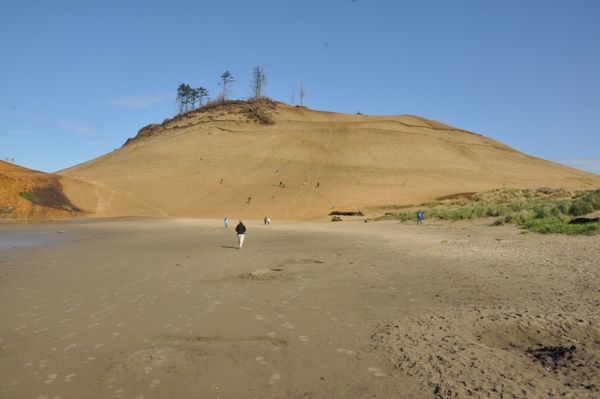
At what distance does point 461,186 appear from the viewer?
5591cm

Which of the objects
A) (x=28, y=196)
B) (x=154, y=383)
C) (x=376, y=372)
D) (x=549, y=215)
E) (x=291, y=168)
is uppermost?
(x=291, y=168)

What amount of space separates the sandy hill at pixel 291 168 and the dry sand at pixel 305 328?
32860mm

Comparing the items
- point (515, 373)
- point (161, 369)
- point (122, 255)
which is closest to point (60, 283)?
point (122, 255)

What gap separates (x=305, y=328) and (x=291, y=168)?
53.0m

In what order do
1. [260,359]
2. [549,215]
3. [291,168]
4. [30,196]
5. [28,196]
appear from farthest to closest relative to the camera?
[291,168]
[30,196]
[28,196]
[549,215]
[260,359]

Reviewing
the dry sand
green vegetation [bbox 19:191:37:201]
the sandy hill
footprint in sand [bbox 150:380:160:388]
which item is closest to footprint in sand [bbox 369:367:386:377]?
the dry sand

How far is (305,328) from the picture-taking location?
639 cm

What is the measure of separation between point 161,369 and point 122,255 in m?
11.3

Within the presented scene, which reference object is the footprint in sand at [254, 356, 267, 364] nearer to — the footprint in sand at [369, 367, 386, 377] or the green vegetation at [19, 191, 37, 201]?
the footprint in sand at [369, 367, 386, 377]

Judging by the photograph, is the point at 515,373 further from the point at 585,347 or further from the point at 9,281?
the point at 9,281

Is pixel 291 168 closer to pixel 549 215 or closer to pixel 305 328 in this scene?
pixel 549 215

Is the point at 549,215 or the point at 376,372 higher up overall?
the point at 549,215

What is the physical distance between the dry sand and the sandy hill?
108 ft

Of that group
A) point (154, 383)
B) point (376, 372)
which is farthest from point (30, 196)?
point (376, 372)
